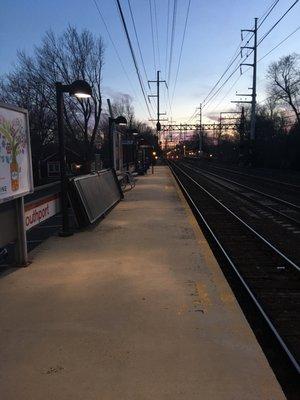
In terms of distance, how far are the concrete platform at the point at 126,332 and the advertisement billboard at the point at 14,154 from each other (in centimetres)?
123

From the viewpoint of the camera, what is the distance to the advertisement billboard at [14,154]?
21.8 ft

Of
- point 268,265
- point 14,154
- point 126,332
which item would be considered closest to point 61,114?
point 14,154

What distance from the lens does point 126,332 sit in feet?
15.7

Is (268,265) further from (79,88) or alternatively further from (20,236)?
(79,88)

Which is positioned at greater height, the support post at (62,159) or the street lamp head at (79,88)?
the street lamp head at (79,88)

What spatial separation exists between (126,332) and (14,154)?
343cm

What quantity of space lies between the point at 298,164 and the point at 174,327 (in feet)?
163

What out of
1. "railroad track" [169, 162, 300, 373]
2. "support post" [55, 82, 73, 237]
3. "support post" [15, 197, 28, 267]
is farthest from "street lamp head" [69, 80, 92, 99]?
"railroad track" [169, 162, 300, 373]

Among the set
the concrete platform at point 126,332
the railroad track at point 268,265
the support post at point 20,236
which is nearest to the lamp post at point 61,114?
the concrete platform at point 126,332

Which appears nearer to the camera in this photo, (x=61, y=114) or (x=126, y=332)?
(x=126, y=332)

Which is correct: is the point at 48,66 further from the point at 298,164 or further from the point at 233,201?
the point at 233,201

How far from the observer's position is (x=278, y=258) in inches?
373

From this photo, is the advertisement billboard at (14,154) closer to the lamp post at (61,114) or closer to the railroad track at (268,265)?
the lamp post at (61,114)

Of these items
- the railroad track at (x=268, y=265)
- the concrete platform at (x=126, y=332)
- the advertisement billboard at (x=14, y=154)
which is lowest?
the railroad track at (x=268, y=265)
